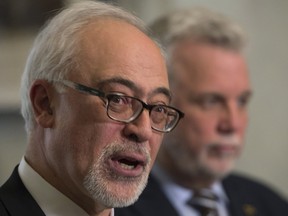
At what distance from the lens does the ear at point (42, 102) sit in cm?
140

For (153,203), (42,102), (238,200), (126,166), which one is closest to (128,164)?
(126,166)

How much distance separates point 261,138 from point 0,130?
1157 mm

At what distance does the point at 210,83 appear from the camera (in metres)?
2.32

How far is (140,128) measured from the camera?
4.41 feet

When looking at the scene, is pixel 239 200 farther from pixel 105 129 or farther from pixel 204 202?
pixel 105 129

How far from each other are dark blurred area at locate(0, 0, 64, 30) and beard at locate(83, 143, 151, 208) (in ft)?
5.49

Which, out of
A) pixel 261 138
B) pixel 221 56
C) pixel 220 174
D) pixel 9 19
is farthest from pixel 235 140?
pixel 9 19

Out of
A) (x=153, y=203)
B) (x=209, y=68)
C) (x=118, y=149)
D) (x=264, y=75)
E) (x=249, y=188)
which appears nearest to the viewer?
(x=118, y=149)

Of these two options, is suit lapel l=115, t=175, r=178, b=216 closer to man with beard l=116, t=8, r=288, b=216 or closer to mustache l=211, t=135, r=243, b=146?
man with beard l=116, t=8, r=288, b=216

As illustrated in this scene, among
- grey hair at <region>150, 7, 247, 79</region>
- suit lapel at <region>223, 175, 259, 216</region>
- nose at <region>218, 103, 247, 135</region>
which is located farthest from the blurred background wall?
nose at <region>218, 103, 247, 135</region>

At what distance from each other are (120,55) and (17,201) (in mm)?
354

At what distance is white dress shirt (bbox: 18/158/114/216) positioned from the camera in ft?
4.61

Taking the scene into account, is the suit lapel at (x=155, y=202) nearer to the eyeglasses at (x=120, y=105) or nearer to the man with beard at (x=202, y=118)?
the man with beard at (x=202, y=118)

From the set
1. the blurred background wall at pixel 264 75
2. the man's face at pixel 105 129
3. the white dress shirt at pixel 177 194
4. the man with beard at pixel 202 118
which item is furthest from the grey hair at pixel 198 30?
the man's face at pixel 105 129
